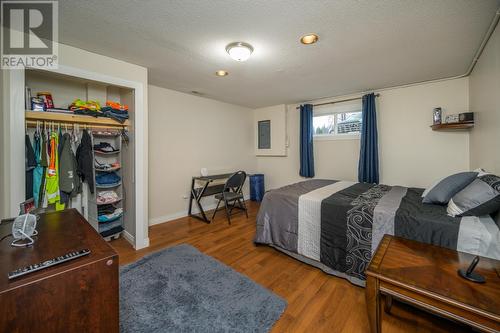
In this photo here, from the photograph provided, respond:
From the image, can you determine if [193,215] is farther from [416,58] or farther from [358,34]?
[416,58]

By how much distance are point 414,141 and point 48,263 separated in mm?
4262

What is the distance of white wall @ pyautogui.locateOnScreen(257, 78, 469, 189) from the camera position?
2963mm

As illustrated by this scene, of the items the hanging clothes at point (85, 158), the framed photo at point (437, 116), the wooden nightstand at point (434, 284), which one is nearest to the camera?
the wooden nightstand at point (434, 284)

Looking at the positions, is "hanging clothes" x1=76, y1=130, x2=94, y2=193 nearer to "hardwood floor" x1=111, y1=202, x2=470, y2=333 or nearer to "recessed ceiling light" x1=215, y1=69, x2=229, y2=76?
"hardwood floor" x1=111, y1=202, x2=470, y2=333

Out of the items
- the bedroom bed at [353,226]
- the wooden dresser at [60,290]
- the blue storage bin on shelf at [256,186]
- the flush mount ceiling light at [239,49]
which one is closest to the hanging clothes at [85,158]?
the wooden dresser at [60,290]

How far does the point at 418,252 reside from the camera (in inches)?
55.0

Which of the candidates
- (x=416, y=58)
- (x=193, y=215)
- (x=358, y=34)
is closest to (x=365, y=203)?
(x=358, y=34)

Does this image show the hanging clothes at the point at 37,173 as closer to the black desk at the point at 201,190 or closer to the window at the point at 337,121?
the black desk at the point at 201,190

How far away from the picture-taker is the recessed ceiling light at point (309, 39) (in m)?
1.88

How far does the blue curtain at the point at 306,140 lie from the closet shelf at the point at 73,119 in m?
3.14

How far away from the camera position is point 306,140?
14.0ft

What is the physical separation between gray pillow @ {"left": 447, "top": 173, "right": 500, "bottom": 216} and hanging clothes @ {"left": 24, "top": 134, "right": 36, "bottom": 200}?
12.2 ft

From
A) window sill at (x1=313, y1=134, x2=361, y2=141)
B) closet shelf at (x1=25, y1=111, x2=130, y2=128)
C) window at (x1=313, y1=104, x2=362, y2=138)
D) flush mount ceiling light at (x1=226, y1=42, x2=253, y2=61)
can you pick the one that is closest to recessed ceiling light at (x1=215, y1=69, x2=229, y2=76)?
flush mount ceiling light at (x1=226, y1=42, x2=253, y2=61)

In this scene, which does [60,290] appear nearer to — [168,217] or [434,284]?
[434,284]
